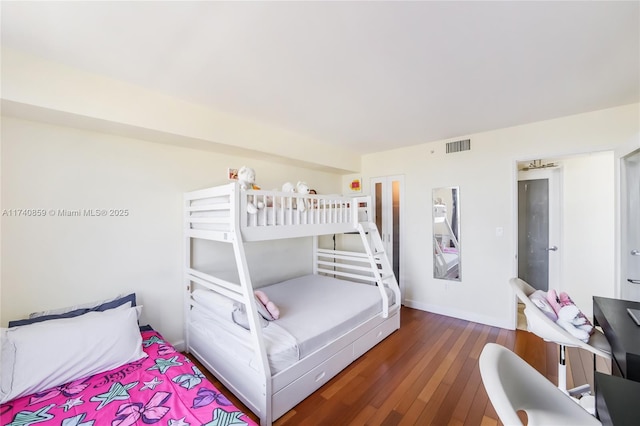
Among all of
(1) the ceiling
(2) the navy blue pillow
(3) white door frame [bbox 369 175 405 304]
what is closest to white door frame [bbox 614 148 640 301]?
(1) the ceiling

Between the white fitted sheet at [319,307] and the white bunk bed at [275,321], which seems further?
the white fitted sheet at [319,307]

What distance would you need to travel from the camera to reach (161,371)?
1.60m

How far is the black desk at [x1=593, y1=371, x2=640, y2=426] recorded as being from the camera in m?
0.69

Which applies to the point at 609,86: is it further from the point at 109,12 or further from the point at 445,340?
the point at 109,12

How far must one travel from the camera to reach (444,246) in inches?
136

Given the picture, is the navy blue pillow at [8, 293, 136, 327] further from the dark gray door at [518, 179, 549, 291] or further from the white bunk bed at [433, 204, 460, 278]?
the dark gray door at [518, 179, 549, 291]

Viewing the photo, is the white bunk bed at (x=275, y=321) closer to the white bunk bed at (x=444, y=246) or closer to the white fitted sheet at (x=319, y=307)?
the white fitted sheet at (x=319, y=307)

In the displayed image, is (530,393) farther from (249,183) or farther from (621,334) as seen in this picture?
(249,183)

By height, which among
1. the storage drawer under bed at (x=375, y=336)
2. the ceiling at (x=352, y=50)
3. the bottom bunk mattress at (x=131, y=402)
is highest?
the ceiling at (x=352, y=50)

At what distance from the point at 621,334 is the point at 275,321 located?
1998 mm

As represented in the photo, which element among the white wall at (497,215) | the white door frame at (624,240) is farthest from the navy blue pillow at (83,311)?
the white door frame at (624,240)

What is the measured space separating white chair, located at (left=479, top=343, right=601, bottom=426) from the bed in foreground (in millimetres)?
1123

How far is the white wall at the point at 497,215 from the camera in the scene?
9.31ft

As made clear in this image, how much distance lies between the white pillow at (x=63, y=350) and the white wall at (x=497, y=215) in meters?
3.39
